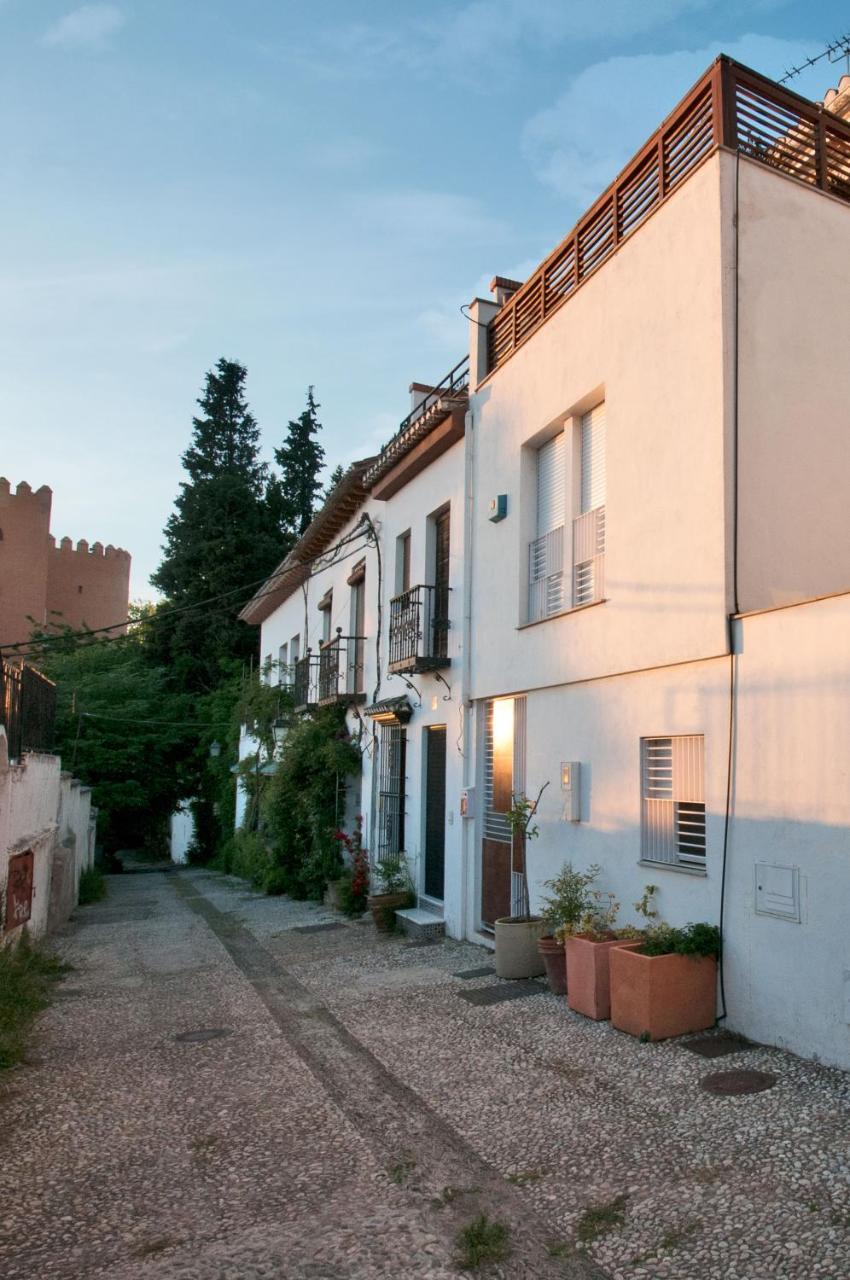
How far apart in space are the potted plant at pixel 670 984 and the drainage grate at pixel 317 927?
631cm

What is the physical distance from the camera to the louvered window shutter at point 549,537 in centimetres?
920

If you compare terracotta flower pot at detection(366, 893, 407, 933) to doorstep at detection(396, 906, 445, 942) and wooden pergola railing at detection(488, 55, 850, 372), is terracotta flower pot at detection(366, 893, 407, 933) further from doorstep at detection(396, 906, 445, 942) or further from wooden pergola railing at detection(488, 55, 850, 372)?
wooden pergola railing at detection(488, 55, 850, 372)

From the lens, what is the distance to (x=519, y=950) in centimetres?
811

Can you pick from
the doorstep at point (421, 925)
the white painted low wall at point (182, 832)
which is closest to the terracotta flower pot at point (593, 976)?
the doorstep at point (421, 925)

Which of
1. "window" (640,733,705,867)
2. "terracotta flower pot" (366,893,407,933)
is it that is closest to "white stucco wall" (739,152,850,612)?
"window" (640,733,705,867)

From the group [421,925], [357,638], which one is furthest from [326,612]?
[421,925]

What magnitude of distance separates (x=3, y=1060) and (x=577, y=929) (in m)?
4.25

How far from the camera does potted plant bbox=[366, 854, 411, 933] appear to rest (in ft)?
37.3

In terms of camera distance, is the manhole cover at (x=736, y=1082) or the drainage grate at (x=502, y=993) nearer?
the manhole cover at (x=736, y=1082)

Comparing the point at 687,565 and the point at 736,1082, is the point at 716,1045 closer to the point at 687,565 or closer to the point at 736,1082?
the point at 736,1082

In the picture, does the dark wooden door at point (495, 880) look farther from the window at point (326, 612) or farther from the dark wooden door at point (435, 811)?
the window at point (326, 612)

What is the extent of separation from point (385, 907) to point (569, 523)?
561 cm

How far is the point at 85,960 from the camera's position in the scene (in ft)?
33.8

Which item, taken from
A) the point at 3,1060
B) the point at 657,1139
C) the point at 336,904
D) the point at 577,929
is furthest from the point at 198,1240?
the point at 336,904
